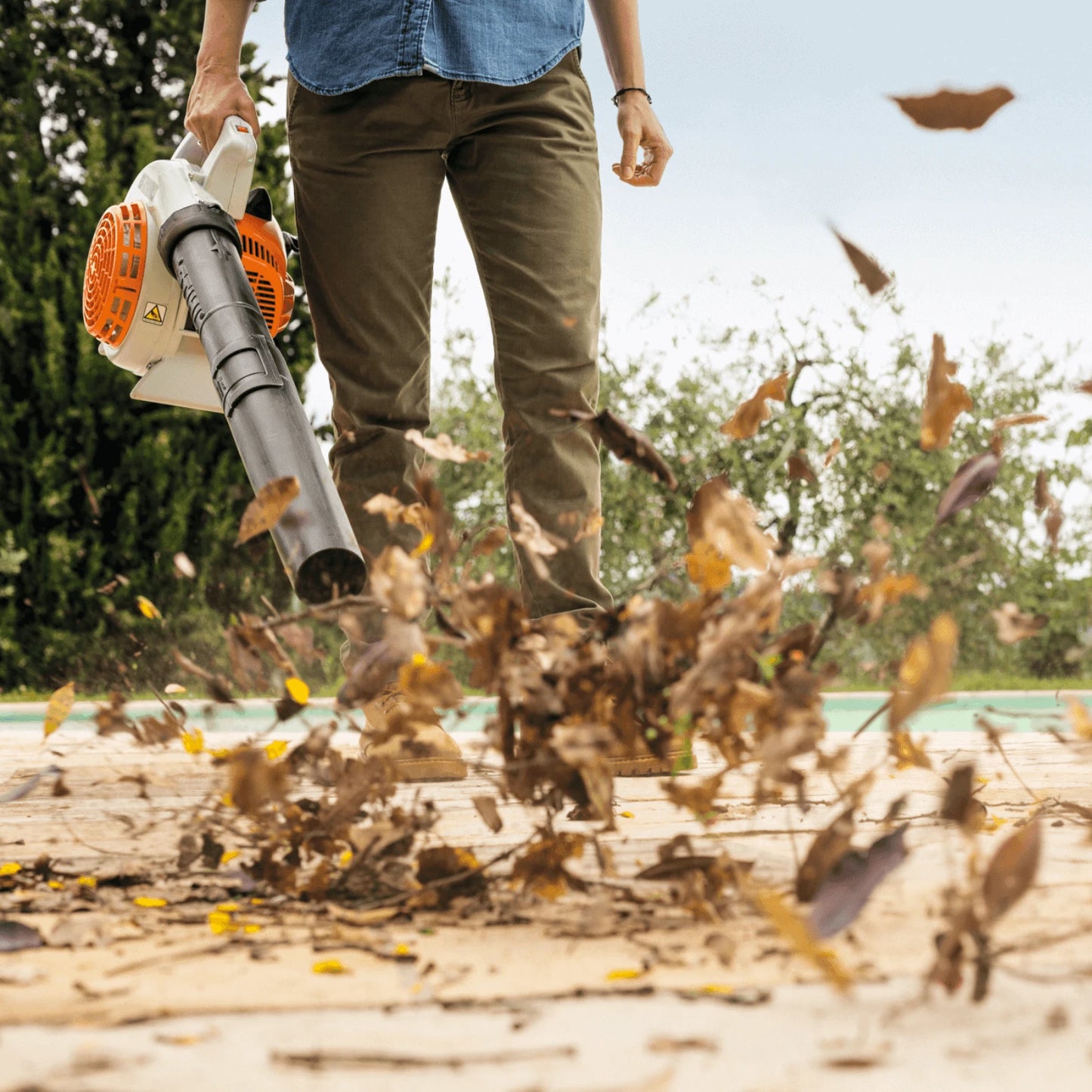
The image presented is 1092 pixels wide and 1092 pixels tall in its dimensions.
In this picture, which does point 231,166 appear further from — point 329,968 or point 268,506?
point 329,968

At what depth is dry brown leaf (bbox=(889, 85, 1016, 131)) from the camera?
94cm

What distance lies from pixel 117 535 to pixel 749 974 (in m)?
6.05

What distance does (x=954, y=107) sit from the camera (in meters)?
0.96

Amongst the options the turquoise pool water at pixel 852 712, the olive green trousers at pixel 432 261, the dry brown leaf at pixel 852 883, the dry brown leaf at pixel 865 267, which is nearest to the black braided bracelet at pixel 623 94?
the olive green trousers at pixel 432 261

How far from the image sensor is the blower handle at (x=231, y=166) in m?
1.62

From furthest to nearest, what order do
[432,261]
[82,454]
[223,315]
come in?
[82,454] < [432,261] < [223,315]

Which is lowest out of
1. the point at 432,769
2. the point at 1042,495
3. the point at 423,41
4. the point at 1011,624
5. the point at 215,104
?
the point at 432,769

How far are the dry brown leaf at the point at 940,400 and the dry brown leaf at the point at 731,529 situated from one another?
20cm

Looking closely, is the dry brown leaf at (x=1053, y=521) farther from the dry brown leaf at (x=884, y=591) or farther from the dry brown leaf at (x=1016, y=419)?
the dry brown leaf at (x=884, y=591)

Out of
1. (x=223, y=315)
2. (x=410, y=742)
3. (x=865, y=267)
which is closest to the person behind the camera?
(x=410, y=742)

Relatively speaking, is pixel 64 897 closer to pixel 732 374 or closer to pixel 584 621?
pixel 584 621

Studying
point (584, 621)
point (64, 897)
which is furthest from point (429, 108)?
point (64, 897)

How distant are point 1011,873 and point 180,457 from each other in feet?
19.8

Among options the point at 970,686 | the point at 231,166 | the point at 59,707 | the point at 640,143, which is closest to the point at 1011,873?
the point at 59,707
